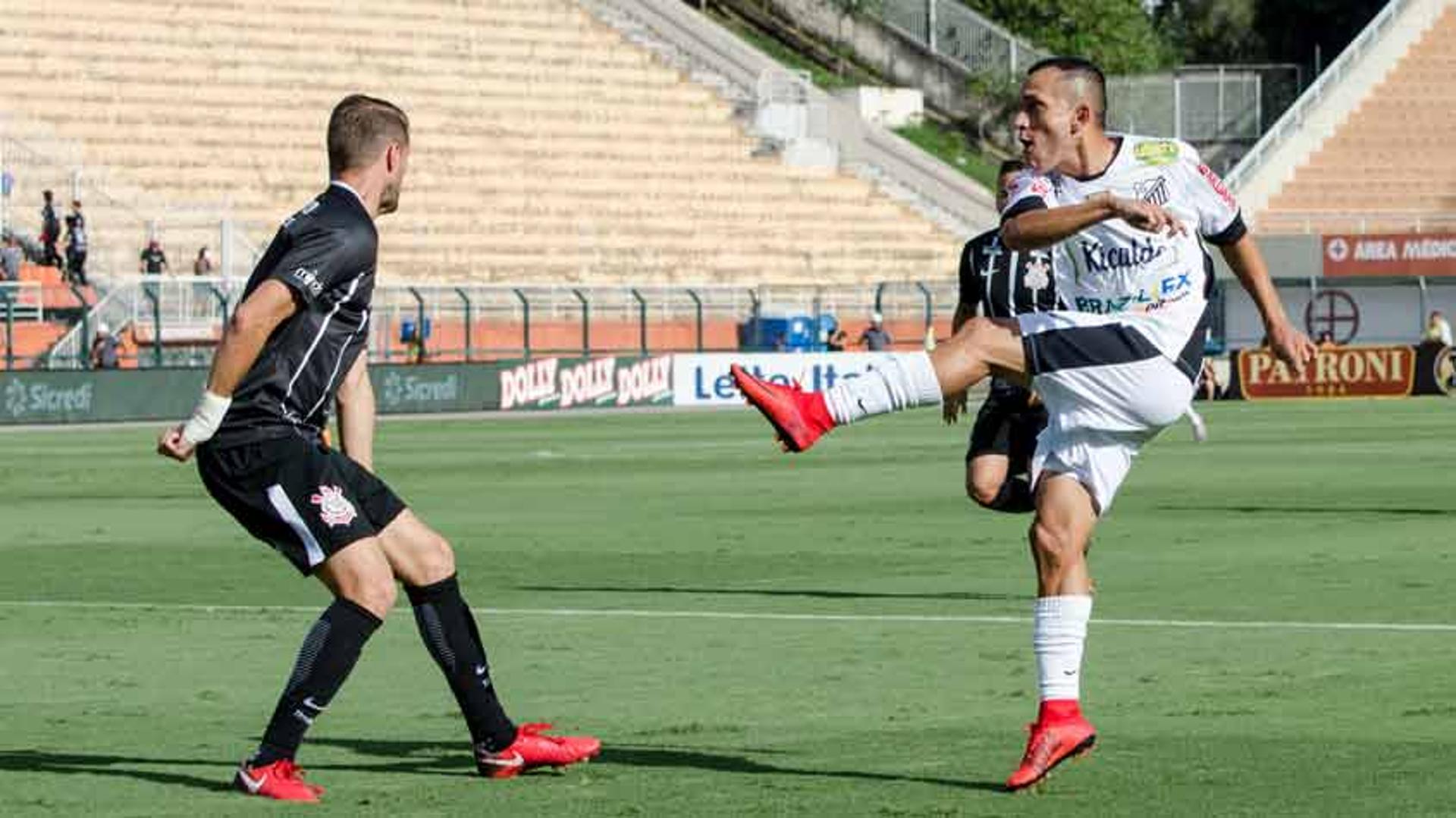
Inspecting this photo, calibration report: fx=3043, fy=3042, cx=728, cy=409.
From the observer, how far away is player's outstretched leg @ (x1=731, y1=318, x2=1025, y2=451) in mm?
9062

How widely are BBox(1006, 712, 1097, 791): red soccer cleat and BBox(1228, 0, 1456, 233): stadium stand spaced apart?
218ft

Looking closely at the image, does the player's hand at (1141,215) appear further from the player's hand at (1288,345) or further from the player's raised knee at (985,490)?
the player's raised knee at (985,490)

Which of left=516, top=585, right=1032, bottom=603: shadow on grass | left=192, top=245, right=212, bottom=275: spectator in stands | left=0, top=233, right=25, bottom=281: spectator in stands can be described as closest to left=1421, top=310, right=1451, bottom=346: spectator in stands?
left=192, top=245, right=212, bottom=275: spectator in stands

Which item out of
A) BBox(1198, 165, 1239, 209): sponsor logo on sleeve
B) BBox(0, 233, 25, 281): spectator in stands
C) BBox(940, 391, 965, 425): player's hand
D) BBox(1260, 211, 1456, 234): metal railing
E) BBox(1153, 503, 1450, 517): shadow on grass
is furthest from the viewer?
BBox(1260, 211, 1456, 234): metal railing

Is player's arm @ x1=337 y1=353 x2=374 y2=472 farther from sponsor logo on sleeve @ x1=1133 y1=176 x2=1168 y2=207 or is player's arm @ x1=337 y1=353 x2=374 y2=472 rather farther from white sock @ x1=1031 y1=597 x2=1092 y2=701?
sponsor logo on sleeve @ x1=1133 y1=176 x2=1168 y2=207

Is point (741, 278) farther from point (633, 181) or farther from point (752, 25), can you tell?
point (752, 25)

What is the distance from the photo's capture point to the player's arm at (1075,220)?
28.4 ft

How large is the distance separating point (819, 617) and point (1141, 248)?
5.63 meters

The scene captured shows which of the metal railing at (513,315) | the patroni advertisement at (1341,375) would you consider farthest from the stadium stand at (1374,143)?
the patroni advertisement at (1341,375)

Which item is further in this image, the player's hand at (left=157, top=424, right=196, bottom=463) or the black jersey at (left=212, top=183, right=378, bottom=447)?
the black jersey at (left=212, top=183, right=378, bottom=447)

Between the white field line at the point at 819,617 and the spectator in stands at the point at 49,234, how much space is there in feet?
114

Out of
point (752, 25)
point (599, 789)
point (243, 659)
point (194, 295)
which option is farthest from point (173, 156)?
point (599, 789)

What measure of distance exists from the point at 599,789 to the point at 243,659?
4339 millimetres

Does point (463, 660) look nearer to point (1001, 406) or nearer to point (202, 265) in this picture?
point (1001, 406)
